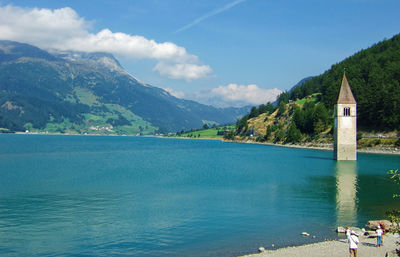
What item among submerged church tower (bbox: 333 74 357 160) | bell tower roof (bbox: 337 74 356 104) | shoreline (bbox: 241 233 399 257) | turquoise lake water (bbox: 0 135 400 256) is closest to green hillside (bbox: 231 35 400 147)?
bell tower roof (bbox: 337 74 356 104)

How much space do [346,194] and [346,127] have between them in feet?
144

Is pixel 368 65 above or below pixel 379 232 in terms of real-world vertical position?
above

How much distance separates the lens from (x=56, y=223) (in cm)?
3131

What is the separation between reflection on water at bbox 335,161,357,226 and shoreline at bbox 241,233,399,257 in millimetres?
6353

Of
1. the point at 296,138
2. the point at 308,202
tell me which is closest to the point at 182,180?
the point at 308,202

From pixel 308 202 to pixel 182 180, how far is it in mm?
22795

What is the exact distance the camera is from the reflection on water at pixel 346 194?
33.1 metres

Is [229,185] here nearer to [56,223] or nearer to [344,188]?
[344,188]

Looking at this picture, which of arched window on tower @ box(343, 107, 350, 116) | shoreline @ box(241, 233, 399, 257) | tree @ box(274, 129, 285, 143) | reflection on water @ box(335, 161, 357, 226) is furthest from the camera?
tree @ box(274, 129, 285, 143)

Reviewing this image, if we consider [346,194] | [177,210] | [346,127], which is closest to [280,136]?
[346,127]

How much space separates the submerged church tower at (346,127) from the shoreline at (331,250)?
6348 cm

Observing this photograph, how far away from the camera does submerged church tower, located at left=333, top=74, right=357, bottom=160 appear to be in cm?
8500

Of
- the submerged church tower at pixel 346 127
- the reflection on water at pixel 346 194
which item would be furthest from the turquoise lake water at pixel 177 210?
the submerged church tower at pixel 346 127

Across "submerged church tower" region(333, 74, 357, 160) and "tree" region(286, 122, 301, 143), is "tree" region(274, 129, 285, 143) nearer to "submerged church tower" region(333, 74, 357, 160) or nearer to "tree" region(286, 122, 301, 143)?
"tree" region(286, 122, 301, 143)
